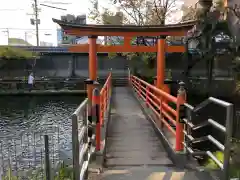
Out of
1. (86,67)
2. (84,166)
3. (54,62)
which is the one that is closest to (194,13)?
(86,67)

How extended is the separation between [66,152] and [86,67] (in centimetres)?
2327

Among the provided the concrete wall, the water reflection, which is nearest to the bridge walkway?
the water reflection

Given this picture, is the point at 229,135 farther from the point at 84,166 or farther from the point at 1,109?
the point at 1,109

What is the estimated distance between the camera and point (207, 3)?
21.5 m

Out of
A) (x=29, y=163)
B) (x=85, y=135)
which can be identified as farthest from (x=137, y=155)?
(x=29, y=163)

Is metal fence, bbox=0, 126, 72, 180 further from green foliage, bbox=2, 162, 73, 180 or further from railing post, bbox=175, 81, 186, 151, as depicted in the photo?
railing post, bbox=175, 81, 186, 151

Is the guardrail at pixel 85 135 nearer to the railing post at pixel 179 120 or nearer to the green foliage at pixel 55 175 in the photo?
the green foliage at pixel 55 175

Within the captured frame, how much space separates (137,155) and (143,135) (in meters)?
1.55

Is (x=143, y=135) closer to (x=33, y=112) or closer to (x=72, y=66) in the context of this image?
(x=33, y=112)

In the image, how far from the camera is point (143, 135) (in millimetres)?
7555

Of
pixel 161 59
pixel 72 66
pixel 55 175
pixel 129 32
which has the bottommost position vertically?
pixel 55 175

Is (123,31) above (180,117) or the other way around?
above

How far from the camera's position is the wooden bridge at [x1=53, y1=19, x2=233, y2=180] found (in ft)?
11.8

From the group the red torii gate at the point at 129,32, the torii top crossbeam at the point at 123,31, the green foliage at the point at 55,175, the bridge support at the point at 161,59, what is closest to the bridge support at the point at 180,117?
the green foliage at the point at 55,175
